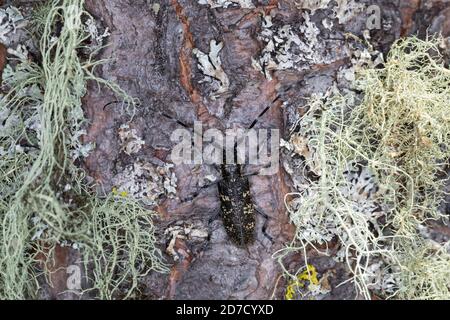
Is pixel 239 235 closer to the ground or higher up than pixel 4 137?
closer to the ground

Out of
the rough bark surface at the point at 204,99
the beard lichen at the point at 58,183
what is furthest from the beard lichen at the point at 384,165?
the beard lichen at the point at 58,183

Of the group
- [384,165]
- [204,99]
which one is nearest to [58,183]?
[204,99]

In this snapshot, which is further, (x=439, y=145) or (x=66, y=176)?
(x=439, y=145)

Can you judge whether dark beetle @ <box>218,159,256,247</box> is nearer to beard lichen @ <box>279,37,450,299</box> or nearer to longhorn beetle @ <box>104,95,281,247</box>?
longhorn beetle @ <box>104,95,281,247</box>

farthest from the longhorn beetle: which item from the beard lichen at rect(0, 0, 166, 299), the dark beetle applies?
the beard lichen at rect(0, 0, 166, 299)
